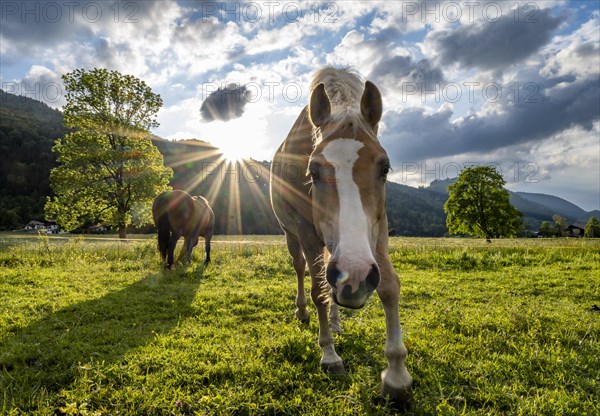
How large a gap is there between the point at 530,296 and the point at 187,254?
10.3 m

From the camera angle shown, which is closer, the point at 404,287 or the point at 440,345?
the point at 440,345

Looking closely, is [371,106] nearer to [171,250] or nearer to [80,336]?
[80,336]

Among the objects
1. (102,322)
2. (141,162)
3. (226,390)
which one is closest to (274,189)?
(226,390)

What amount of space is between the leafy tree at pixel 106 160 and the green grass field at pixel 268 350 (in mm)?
18622

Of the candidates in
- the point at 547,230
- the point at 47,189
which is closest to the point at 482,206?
the point at 547,230

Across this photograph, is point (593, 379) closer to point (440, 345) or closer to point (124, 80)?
point (440, 345)

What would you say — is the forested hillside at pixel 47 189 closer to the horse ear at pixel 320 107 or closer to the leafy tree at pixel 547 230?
the leafy tree at pixel 547 230

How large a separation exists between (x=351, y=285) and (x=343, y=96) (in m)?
2.24

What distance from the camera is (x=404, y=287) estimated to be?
829cm

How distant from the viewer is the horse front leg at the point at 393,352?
10.1 feet

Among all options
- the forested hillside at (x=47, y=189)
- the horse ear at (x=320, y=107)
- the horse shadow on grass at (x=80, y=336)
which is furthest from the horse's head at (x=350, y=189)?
the forested hillside at (x=47, y=189)

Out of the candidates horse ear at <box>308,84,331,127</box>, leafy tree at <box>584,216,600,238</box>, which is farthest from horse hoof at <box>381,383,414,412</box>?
leafy tree at <box>584,216,600,238</box>

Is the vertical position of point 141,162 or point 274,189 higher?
point 141,162

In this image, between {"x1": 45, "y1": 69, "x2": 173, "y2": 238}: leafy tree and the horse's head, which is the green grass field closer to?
the horse's head
